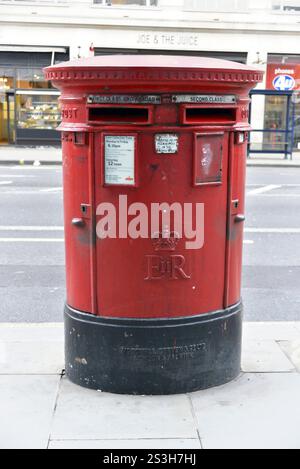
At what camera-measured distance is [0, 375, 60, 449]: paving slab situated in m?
3.15

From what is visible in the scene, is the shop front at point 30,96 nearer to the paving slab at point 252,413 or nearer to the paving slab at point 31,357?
the paving slab at point 31,357

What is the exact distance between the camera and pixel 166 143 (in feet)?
11.1

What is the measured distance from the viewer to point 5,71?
938 inches

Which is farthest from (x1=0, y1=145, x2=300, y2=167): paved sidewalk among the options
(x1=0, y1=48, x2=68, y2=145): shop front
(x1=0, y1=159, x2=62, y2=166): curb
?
(x1=0, y1=48, x2=68, y2=145): shop front

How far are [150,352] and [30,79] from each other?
2143 cm

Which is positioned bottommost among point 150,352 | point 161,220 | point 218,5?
point 150,352

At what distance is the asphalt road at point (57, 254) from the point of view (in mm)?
5863

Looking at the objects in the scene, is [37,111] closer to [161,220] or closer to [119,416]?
[161,220]

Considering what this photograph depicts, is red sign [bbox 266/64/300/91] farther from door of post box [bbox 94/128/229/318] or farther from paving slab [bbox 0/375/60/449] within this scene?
paving slab [bbox 0/375/60/449]

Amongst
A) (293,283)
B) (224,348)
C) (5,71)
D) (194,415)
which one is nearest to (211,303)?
(224,348)

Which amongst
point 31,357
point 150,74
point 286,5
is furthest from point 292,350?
point 286,5

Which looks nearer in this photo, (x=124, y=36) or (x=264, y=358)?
(x=264, y=358)

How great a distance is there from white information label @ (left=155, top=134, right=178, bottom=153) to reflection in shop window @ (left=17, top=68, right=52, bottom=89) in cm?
2086
